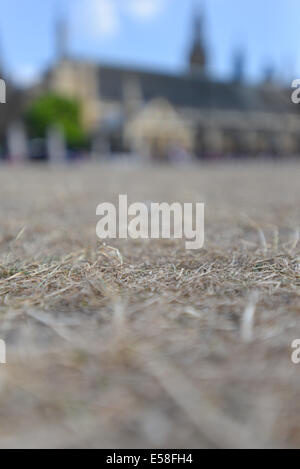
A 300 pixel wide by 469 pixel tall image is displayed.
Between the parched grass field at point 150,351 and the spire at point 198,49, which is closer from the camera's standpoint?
the parched grass field at point 150,351

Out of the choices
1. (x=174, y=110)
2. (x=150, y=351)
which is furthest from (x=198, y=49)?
(x=150, y=351)

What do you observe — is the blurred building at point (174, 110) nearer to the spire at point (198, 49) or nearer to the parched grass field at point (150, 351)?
the spire at point (198, 49)


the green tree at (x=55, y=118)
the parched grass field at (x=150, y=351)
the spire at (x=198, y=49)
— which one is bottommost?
the parched grass field at (x=150, y=351)

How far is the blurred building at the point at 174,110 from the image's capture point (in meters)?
21.3

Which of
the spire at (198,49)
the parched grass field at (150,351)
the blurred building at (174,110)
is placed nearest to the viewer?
the parched grass field at (150,351)

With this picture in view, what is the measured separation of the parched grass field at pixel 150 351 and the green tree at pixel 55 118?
59.5 ft

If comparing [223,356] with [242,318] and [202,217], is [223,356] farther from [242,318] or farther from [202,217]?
[202,217]

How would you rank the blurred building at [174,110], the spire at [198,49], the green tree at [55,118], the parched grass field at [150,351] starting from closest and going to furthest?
the parched grass field at [150,351] < the green tree at [55,118] < the blurred building at [174,110] < the spire at [198,49]

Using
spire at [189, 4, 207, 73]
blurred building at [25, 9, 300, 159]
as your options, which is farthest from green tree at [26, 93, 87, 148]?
spire at [189, 4, 207, 73]

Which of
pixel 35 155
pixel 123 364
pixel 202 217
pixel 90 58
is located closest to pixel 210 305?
pixel 123 364

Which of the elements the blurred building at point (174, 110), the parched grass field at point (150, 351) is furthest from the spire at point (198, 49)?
the parched grass field at point (150, 351)

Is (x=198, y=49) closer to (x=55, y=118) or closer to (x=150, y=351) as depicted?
(x=55, y=118)

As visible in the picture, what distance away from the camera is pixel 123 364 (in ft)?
1.40

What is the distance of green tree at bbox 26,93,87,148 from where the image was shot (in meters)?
18.0
